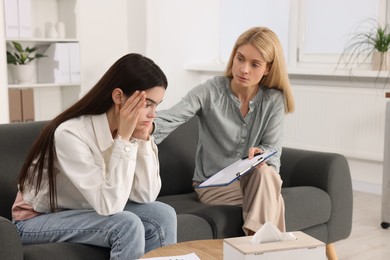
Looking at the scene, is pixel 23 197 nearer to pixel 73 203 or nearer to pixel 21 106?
pixel 73 203

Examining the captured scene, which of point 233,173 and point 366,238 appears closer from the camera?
point 233,173

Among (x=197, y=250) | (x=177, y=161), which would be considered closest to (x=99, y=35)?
(x=177, y=161)

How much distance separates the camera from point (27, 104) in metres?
4.65

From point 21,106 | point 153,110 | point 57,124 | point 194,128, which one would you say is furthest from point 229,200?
point 21,106

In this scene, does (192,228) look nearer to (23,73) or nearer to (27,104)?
(27,104)

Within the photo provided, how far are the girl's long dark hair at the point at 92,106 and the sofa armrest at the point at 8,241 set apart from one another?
21cm

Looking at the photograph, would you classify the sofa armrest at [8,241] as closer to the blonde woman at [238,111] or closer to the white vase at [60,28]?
the blonde woman at [238,111]

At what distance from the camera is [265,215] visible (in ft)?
8.08

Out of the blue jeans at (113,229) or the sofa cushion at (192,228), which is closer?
the blue jeans at (113,229)

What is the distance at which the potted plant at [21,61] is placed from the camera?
464cm

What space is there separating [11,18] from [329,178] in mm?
2684

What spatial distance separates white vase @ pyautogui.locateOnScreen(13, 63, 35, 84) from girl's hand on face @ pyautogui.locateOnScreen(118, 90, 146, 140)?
2.88 m

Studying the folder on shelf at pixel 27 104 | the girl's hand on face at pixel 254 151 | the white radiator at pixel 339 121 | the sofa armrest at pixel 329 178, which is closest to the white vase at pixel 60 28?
the folder on shelf at pixel 27 104

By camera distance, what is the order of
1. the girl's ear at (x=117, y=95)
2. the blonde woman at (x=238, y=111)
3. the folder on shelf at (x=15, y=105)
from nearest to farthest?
the girl's ear at (x=117, y=95)
the blonde woman at (x=238, y=111)
the folder on shelf at (x=15, y=105)
